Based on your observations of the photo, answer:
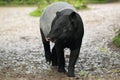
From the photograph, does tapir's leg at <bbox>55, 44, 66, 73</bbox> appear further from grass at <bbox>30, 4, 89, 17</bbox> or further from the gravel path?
grass at <bbox>30, 4, 89, 17</bbox>

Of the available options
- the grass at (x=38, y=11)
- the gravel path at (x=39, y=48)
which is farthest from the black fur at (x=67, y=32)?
the grass at (x=38, y=11)

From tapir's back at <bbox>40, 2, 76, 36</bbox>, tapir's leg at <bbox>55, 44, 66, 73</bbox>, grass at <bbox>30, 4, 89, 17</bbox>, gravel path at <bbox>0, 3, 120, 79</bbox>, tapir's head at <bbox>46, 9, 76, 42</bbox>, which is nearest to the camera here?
tapir's head at <bbox>46, 9, 76, 42</bbox>

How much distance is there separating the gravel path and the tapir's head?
4.29 feet

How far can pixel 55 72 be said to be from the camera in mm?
7309

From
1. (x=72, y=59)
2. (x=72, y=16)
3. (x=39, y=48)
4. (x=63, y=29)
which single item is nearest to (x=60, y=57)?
(x=72, y=59)

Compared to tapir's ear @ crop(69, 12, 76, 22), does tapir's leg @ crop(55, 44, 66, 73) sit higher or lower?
lower

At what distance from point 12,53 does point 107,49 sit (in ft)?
8.09

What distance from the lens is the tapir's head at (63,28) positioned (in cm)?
616

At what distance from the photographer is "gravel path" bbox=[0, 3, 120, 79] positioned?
779 cm

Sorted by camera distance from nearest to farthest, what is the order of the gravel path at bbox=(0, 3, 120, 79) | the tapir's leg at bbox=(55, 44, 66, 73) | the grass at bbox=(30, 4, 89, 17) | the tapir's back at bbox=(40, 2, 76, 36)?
the tapir's leg at bbox=(55, 44, 66, 73) → the tapir's back at bbox=(40, 2, 76, 36) → the gravel path at bbox=(0, 3, 120, 79) → the grass at bbox=(30, 4, 89, 17)

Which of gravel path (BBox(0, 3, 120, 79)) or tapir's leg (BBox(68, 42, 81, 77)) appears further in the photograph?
gravel path (BBox(0, 3, 120, 79))

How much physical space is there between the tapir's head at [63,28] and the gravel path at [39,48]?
4.29ft

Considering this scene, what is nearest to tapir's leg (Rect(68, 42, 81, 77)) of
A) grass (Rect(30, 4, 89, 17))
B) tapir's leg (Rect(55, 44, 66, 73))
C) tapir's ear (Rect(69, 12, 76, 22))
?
tapir's leg (Rect(55, 44, 66, 73))

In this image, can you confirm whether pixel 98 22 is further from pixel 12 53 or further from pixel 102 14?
pixel 12 53
